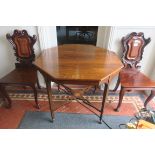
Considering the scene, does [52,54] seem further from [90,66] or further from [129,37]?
[129,37]

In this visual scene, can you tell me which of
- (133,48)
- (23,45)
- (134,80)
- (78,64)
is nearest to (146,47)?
(133,48)

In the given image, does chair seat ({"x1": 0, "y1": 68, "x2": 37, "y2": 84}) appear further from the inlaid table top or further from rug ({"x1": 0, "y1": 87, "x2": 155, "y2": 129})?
rug ({"x1": 0, "y1": 87, "x2": 155, "y2": 129})

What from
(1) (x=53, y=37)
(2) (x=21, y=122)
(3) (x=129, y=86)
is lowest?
(2) (x=21, y=122)

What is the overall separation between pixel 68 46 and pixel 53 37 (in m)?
0.41

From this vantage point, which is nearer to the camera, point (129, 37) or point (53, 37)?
point (129, 37)

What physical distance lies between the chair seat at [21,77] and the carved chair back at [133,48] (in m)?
1.40

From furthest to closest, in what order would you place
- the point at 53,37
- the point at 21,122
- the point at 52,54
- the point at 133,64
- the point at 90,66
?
1. the point at 53,37
2. the point at 133,64
3. the point at 21,122
4. the point at 52,54
5. the point at 90,66

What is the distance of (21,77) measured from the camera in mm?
2094

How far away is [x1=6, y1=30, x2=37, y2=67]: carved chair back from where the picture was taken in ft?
7.03

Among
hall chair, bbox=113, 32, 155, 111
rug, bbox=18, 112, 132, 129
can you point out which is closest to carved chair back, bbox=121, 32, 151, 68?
hall chair, bbox=113, 32, 155, 111

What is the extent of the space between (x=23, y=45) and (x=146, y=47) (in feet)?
6.20

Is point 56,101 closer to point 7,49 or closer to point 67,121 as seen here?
point 67,121
